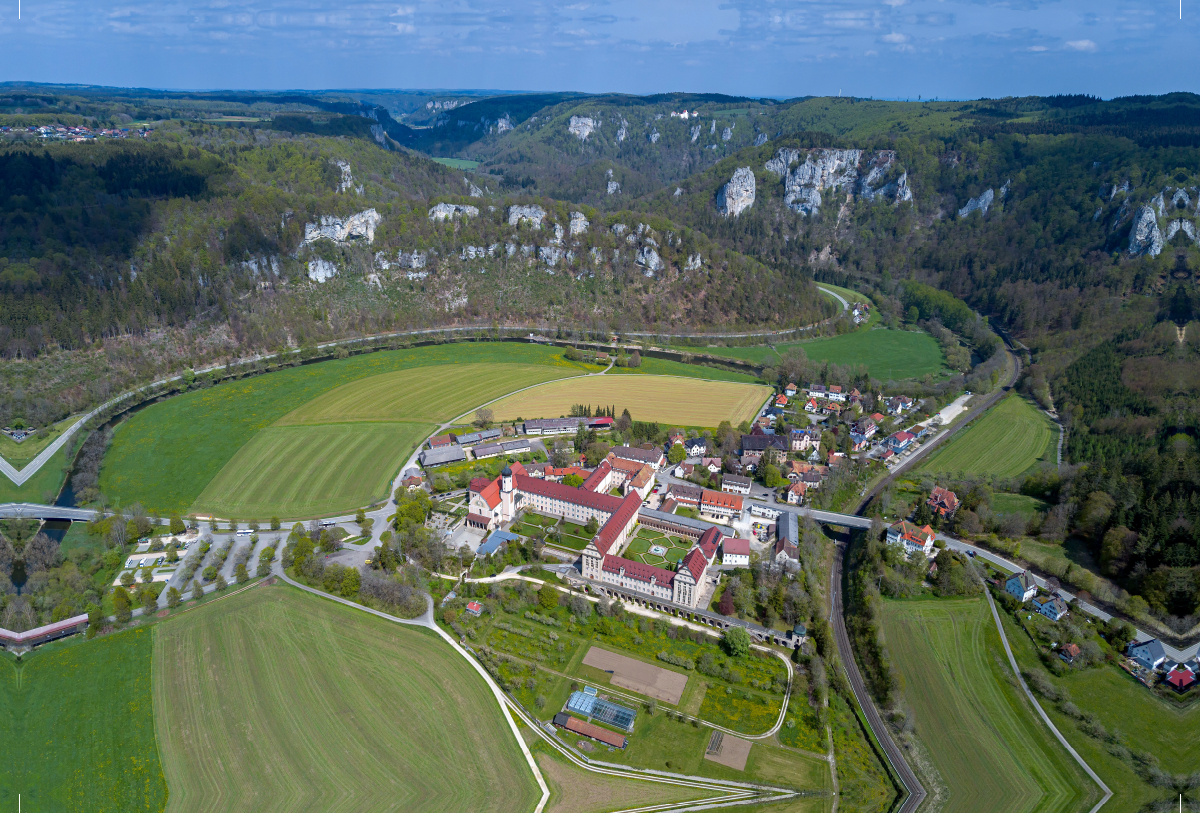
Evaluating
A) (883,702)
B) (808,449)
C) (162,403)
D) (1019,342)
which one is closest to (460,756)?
(883,702)

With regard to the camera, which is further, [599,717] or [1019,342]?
[1019,342]

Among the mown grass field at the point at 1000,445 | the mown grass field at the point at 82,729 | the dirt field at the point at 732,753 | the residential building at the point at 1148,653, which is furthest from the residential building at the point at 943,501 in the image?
the mown grass field at the point at 82,729

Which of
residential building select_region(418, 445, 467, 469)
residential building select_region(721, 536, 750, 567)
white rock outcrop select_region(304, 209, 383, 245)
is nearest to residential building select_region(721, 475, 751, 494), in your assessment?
residential building select_region(721, 536, 750, 567)

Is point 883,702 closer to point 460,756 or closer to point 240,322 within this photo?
point 460,756

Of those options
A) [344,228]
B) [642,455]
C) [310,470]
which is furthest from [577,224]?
[310,470]

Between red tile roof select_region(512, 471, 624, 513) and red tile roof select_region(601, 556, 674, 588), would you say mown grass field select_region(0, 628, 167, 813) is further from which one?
red tile roof select_region(512, 471, 624, 513)

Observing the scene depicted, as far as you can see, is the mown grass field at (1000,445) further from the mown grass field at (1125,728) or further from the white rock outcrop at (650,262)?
the white rock outcrop at (650,262)

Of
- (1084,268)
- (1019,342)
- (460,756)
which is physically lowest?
(460,756)
